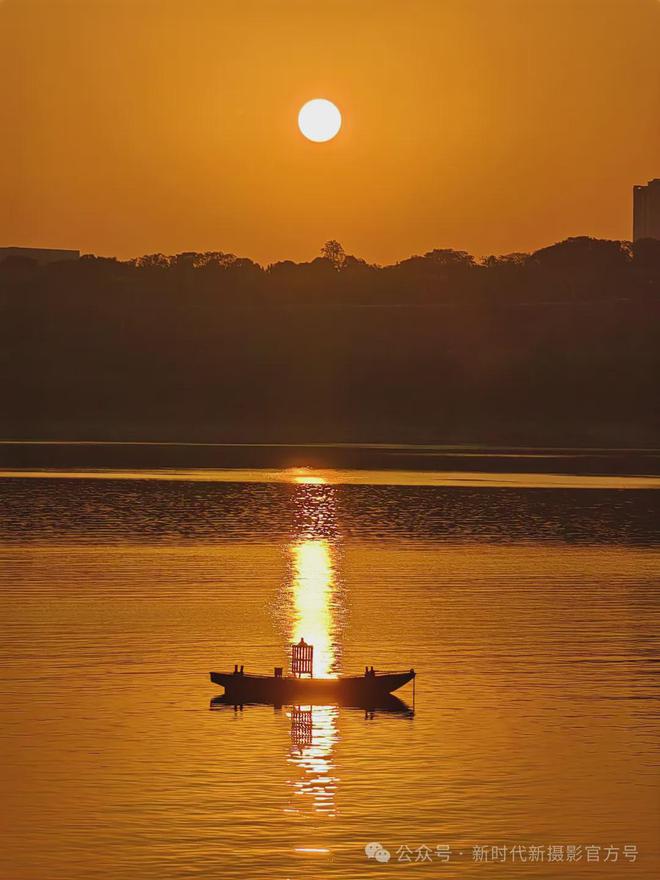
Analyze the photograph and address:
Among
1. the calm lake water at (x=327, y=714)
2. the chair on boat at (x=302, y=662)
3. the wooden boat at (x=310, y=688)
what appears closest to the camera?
the calm lake water at (x=327, y=714)

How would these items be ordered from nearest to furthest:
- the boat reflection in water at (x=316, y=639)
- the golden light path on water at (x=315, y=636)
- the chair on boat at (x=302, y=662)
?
the golden light path on water at (x=315, y=636) → the boat reflection in water at (x=316, y=639) → the chair on boat at (x=302, y=662)

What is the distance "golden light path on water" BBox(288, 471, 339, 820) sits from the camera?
29969mm

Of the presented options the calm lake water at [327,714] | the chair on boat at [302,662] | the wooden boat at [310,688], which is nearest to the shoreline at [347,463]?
the calm lake water at [327,714]

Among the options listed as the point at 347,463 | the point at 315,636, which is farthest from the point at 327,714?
the point at 347,463

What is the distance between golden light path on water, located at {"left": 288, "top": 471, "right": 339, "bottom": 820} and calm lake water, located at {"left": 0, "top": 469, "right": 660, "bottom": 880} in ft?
0.33

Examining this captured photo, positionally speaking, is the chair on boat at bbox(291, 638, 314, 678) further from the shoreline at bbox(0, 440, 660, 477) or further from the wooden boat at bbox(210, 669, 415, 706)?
the shoreline at bbox(0, 440, 660, 477)

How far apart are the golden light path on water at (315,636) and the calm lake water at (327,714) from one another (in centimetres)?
10

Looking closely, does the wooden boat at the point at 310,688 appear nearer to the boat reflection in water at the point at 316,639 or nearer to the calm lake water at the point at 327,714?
the boat reflection in water at the point at 316,639

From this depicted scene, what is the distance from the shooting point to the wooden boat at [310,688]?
3709cm

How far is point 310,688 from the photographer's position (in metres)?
37.3

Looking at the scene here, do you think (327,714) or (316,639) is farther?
(316,639)

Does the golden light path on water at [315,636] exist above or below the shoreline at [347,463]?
below

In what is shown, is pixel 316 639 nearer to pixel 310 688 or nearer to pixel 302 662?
pixel 302 662

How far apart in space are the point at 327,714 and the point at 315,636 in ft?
41.3
